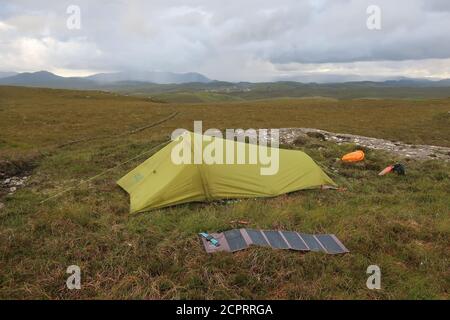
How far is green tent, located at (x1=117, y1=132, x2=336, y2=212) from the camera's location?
1039 cm

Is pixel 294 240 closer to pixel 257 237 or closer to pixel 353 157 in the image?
pixel 257 237

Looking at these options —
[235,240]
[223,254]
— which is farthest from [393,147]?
[223,254]

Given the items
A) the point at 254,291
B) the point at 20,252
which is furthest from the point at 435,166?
the point at 20,252

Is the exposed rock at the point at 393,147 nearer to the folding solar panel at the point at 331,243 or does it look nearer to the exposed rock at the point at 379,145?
the exposed rock at the point at 379,145

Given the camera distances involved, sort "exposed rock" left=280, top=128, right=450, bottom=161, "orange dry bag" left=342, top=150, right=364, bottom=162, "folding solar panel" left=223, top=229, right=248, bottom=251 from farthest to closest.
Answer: "exposed rock" left=280, top=128, right=450, bottom=161
"orange dry bag" left=342, top=150, right=364, bottom=162
"folding solar panel" left=223, top=229, right=248, bottom=251

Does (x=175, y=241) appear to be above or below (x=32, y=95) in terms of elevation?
below

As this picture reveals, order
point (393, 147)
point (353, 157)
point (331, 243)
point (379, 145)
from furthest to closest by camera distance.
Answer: point (379, 145) < point (393, 147) < point (353, 157) < point (331, 243)

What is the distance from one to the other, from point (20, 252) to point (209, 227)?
155 inches

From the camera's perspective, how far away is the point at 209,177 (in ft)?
35.5

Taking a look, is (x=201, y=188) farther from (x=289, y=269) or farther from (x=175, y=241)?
(x=289, y=269)

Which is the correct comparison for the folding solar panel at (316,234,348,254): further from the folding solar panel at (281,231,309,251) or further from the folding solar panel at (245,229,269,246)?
the folding solar panel at (245,229,269,246)

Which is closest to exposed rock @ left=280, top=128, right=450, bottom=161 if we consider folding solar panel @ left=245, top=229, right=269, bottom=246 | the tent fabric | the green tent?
the green tent

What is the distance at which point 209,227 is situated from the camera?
8.48m

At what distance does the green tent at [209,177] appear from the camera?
1039cm
